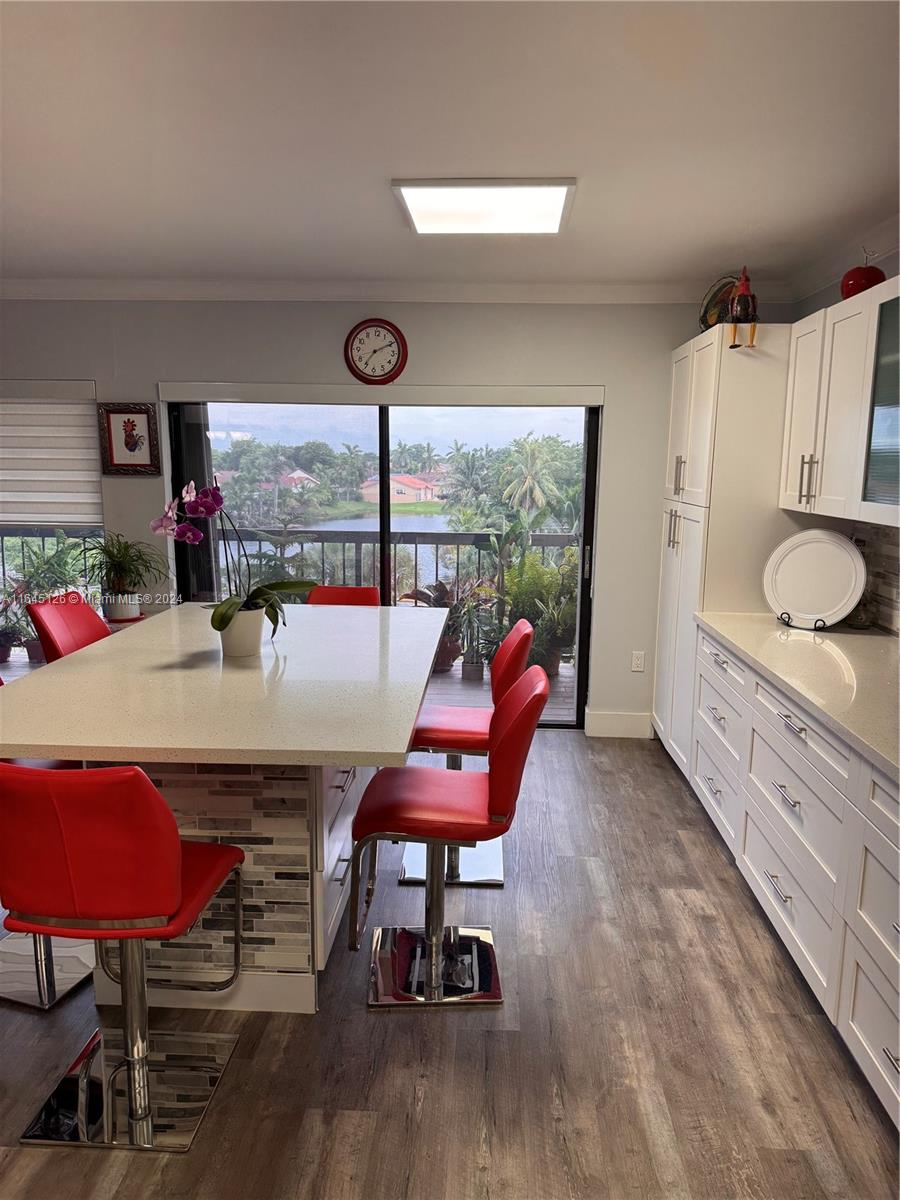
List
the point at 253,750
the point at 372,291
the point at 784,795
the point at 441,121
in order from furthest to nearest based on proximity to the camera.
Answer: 1. the point at 372,291
2. the point at 784,795
3. the point at 441,121
4. the point at 253,750

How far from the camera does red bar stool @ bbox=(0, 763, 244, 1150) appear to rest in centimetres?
151

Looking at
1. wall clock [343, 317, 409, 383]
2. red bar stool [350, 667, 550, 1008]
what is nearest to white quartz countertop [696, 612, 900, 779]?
red bar stool [350, 667, 550, 1008]

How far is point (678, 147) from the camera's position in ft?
7.50

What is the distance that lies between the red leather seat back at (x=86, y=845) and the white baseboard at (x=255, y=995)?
73cm

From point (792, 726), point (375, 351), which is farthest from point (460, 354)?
point (792, 726)

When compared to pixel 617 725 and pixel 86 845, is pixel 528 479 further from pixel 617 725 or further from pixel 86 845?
pixel 86 845

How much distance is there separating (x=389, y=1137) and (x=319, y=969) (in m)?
0.52

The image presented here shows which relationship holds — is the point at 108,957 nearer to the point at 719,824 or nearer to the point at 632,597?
the point at 719,824

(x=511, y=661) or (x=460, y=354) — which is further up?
(x=460, y=354)

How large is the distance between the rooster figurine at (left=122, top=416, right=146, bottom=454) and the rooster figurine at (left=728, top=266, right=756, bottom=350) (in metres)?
3.14

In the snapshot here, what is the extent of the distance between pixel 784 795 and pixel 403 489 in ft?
9.16

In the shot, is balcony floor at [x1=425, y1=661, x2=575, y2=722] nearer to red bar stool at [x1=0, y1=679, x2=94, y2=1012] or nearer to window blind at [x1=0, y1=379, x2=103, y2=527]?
window blind at [x1=0, y1=379, x2=103, y2=527]

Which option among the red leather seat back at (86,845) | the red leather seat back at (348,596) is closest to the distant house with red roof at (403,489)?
the red leather seat back at (348,596)

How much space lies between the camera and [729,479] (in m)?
3.45
